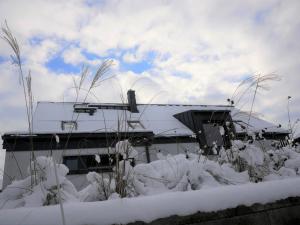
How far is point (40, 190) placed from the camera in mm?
1527

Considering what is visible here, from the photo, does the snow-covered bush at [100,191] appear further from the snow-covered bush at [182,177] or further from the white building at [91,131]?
the white building at [91,131]

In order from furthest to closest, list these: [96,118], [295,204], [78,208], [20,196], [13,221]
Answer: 1. [96,118]
2. [295,204]
3. [20,196]
4. [78,208]
5. [13,221]

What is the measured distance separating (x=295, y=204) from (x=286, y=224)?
18 cm

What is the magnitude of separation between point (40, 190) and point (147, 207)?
632mm

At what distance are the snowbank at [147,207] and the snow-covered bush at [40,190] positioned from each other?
0.32m

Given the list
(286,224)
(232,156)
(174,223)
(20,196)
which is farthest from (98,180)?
(232,156)

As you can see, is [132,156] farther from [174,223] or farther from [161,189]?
[174,223]

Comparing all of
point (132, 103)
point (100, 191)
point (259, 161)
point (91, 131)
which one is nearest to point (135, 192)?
point (100, 191)

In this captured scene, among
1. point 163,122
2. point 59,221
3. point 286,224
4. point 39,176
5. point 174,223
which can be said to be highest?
point 163,122

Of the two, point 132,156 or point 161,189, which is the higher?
point 132,156

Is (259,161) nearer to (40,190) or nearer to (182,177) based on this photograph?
(182,177)

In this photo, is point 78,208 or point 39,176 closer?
point 78,208

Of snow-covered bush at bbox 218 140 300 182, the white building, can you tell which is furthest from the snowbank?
the white building

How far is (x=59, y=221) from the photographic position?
3.55ft
